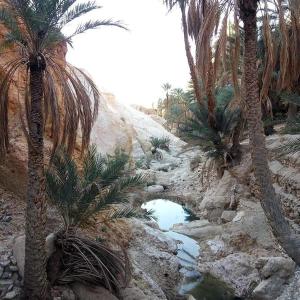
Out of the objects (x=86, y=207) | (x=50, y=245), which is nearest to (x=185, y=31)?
(x=86, y=207)

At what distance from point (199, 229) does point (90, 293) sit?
858 cm

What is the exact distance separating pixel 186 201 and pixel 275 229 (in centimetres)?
1299

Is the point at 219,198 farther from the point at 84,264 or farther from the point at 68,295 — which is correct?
the point at 68,295

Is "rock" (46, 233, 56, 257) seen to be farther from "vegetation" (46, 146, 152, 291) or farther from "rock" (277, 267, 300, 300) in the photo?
"rock" (277, 267, 300, 300)

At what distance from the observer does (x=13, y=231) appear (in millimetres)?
9648

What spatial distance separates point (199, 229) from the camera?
16.3m

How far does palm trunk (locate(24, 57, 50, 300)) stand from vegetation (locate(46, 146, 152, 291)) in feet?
3.12

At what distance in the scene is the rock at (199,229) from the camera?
51.7 ft

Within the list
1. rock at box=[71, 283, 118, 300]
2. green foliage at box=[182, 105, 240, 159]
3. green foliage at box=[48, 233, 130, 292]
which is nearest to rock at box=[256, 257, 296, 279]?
green foliage at box=[48, 233, 130, 292]

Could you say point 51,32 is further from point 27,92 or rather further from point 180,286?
point 180,286

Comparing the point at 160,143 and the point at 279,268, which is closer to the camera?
the point at 279,268

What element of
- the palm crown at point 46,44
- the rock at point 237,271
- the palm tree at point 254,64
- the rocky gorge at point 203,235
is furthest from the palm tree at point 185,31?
the palm crown at point 46,44

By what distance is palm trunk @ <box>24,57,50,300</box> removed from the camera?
7.26m

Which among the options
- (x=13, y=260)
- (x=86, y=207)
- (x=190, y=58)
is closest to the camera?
(x=13, y=260)
